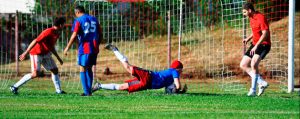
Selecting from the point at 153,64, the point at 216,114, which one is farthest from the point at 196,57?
the point at 216,114

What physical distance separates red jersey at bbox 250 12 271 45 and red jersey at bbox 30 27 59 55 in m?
4.13

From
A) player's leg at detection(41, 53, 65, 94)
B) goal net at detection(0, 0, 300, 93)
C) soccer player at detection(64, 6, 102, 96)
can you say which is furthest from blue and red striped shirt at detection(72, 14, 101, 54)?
goal net at detection(0, 0, 300, 93)

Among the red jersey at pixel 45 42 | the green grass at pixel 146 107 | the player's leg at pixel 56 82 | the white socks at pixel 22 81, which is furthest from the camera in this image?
the player's leg at pixel 56 82

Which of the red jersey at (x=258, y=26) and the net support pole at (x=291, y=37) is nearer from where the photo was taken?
the red jersey at (x=258, y=26)

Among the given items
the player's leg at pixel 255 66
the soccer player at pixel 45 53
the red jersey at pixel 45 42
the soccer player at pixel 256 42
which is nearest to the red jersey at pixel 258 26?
the soccer player at pixel 256 42

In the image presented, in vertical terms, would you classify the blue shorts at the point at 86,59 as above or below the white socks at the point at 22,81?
above

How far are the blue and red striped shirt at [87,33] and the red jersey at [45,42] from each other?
141cm

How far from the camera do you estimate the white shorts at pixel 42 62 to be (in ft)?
64.4

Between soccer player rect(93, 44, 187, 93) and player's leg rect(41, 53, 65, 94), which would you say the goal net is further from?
soccer player rect(93, 44, 187, 93)

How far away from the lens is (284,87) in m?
22.4

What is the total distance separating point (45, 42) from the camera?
1945 cm

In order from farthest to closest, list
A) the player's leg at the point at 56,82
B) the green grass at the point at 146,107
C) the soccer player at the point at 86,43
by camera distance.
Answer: the player's leg at the point at 56,82, the soccer player at the point at 86,43, the green grass at the point at 146,107

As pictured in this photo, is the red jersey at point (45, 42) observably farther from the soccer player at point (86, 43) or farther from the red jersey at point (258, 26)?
the red jersey at point (258, 26)

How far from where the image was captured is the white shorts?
19.6 meters
